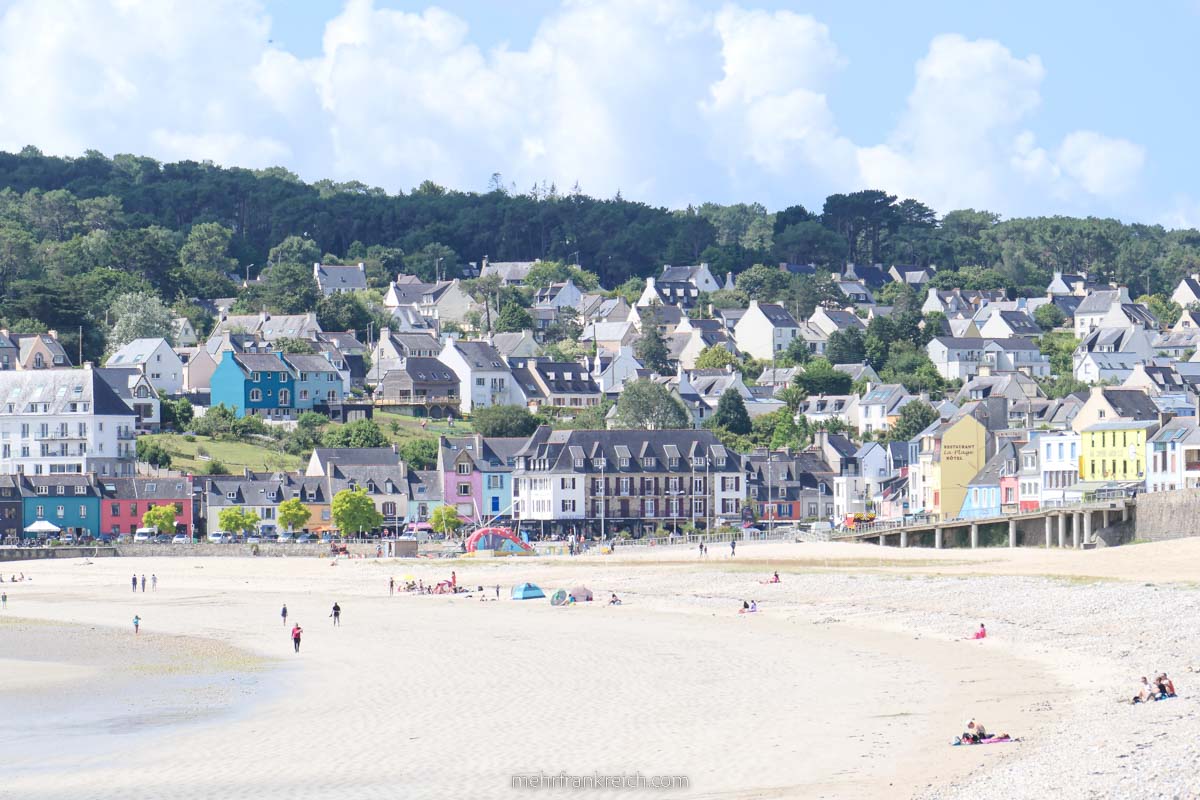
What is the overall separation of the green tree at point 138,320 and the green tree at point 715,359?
3574 centimetres

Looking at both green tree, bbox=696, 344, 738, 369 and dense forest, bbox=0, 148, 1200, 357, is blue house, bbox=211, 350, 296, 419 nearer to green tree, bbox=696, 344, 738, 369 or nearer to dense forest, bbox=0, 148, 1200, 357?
green tree, bbox=696, 344, 738, 369

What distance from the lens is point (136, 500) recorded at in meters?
88.7

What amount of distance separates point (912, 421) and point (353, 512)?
32.8 metres

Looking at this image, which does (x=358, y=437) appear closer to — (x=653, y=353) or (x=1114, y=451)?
(x=653, y=353)

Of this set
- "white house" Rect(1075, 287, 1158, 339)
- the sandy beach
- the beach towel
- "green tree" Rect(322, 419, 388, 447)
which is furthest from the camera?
"white house" Rect(1075, 287, 1158, 339)

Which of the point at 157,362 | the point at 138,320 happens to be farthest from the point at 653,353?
the point at 157,362

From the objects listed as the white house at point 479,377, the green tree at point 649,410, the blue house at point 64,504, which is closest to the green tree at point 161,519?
the blue house at point 64,504

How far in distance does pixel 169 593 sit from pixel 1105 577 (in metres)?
30.1

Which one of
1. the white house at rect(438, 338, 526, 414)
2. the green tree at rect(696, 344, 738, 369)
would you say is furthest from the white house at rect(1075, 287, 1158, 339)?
the white house at rect(438, 338, 526, 414)

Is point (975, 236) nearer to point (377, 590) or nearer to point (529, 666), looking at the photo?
point (377, 590)

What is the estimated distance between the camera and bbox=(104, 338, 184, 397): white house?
112500mm

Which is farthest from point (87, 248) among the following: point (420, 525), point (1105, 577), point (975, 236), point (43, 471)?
point (1105, 577)

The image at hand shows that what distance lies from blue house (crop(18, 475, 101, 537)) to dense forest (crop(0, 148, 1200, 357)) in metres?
72.6

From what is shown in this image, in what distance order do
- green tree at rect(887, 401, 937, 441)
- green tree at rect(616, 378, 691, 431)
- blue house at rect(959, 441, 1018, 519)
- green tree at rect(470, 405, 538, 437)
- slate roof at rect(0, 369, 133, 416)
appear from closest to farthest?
blue house at rect(959, 441, 1018, 519)
slate roof at rect(0, 369, 133, 416)
green tree at rect(887, 401, 937, 441)
green tree at rect(470, 405, 538, 437)
green tree at rect(616, 378, 691, 431)
